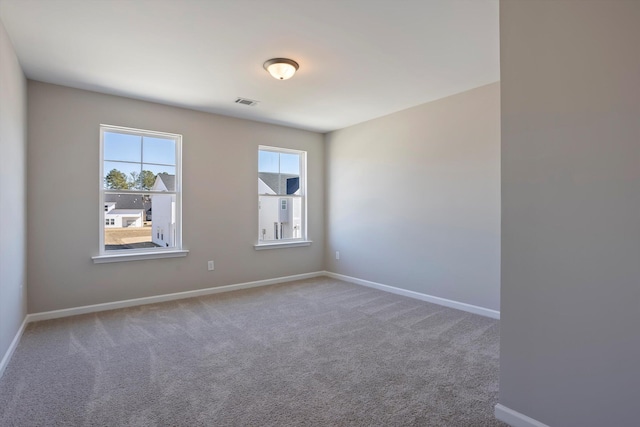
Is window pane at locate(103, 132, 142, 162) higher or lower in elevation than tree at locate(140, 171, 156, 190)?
higher

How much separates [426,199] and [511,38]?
102 inches

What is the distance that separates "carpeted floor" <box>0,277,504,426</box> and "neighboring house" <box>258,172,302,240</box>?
171 centimetres

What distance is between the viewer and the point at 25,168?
3.32 metres

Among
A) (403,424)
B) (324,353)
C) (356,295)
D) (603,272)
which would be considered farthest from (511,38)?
(356,295)

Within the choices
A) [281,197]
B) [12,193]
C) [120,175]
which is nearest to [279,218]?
[281,197]

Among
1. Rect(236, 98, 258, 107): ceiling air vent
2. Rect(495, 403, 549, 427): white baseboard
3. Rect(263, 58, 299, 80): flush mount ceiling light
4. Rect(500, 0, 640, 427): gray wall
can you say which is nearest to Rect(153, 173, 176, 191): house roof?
Rect(236, 98, 258, 107): ceiling air vent

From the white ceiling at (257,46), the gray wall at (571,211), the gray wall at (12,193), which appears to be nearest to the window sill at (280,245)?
the white ceiling at (257,46)

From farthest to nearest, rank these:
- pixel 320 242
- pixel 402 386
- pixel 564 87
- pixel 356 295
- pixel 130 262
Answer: pixel 320 242 < pixel 356 295 < pixel 130 262 < pixel 402 386 < pixel 564 87

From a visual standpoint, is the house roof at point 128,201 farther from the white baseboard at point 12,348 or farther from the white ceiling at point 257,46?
the white baseboard at point 12,348

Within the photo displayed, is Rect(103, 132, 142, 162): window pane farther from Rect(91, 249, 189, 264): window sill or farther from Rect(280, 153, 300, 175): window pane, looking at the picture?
Rect(280, 153, 300, 175): window pane

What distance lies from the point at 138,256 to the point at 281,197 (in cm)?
229

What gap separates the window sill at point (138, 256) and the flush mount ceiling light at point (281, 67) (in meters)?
2.67

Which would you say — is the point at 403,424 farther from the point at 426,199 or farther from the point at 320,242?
the point at 320,242

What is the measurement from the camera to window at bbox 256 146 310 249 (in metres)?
5.24
